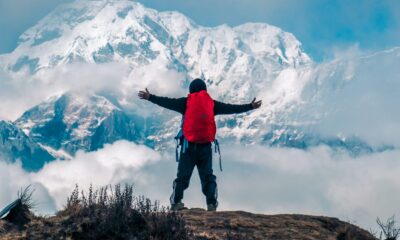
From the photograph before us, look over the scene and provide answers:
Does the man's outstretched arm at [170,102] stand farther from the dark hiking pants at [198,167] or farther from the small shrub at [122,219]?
the small shrub at [122,219]

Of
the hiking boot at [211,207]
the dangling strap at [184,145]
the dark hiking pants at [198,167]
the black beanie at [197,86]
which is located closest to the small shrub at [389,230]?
the hiking boot at [211,207]

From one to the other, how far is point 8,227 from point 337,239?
5.17 metres

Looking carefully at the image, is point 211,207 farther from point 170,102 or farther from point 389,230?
point 389,230

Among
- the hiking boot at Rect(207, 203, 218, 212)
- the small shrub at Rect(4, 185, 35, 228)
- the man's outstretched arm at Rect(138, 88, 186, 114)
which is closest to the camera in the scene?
the small shrub at Rect(4, 185, 35, 228)

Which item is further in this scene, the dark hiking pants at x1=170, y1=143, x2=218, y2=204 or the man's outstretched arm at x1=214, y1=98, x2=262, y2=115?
the man's outstretched arm at x1=214, y1=98, x2=262, y2=115

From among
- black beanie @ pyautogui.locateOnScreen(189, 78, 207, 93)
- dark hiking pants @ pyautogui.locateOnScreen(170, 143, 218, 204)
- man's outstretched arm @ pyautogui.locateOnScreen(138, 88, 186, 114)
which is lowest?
dark hiking pants @ pyautogui.locateOnScreen(170, 143, 218, 204)

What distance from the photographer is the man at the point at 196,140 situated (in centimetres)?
1316

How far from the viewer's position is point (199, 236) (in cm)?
831

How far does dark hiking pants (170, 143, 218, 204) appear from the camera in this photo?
1335 centimetres

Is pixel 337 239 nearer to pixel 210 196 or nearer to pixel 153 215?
pixel 153 215

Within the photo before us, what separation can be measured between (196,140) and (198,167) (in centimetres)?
78

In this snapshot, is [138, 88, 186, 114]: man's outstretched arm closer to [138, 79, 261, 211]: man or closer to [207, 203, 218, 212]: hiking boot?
[138, 79, 261, 211]: man

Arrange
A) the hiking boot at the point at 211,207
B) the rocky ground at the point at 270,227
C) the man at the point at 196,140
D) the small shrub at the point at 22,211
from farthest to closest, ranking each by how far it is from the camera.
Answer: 1. the man at the point at 196,140
2. the hiking boot at the point at 211,207
3. the rocky ground at the point at 270,227
4. the small shrub at the point at 22,211

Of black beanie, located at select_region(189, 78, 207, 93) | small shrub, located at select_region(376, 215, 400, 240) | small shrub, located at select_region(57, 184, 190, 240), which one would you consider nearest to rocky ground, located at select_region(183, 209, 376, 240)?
small shrub, located at select_region(376, 215, 400, 240)
